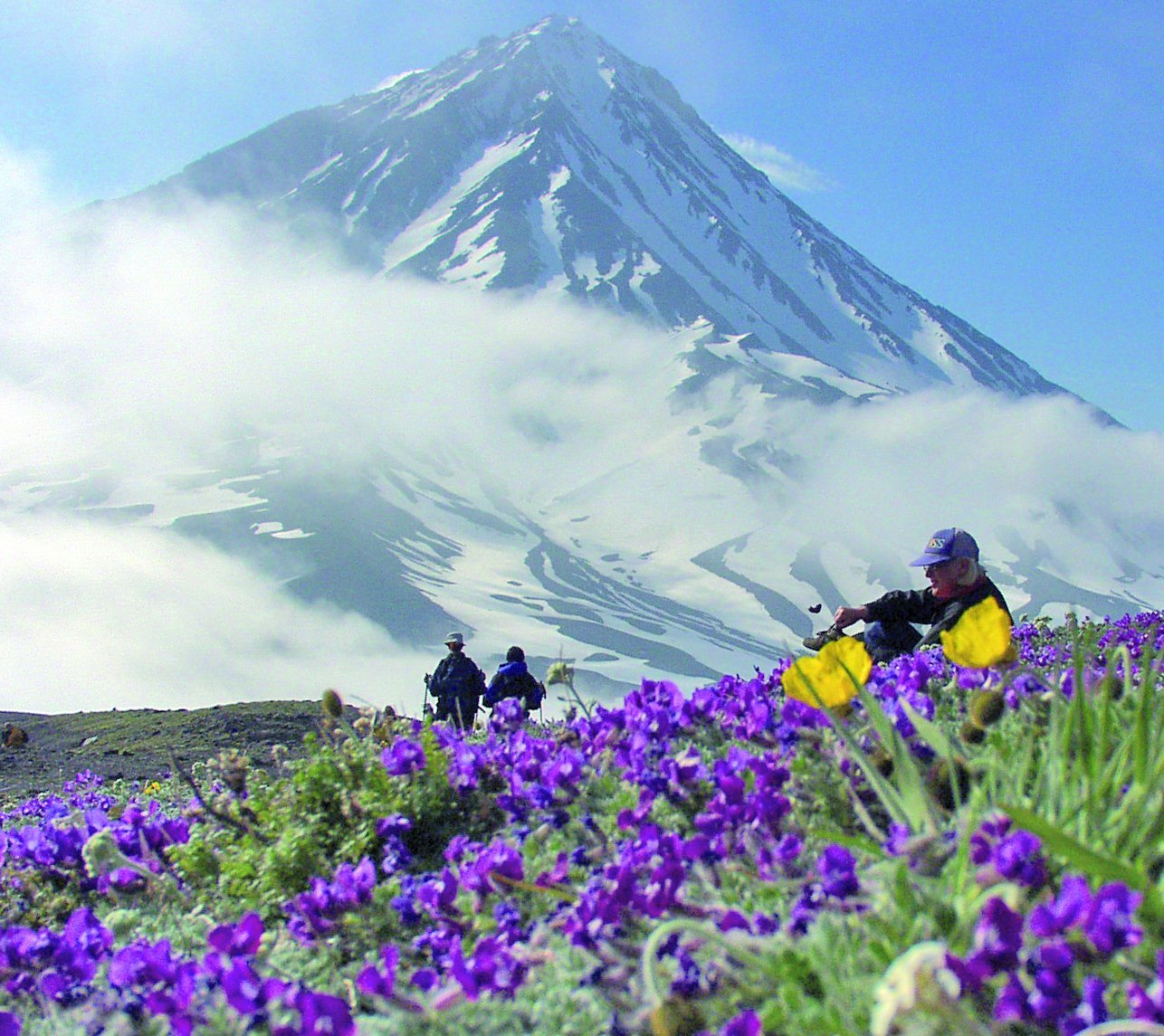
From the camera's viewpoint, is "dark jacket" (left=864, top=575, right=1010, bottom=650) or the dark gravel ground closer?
"dark jacket" (left=864, top=575, right=1010, bottom=650)

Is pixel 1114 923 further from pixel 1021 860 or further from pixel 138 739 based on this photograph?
pixel 138 739

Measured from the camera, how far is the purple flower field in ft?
5.48

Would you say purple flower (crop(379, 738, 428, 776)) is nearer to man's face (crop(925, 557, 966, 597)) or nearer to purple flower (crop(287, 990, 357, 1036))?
purple flower (crop(287, 990, 357, 1036))

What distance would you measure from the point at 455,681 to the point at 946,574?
7.61 meters

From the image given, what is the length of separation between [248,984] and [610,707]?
2.07 m

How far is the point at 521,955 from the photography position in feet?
7.18

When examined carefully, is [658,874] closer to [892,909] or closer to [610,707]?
[892,909]

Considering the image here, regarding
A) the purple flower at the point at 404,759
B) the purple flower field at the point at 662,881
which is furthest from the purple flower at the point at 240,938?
the purple flower at the point at 404,759

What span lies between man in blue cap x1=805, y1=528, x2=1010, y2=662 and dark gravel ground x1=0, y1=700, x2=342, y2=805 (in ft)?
30.1

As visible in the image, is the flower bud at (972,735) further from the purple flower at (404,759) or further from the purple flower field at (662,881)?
the purple flower at (404,759)

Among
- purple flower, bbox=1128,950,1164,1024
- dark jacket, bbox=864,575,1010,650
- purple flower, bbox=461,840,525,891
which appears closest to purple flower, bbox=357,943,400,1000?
purple flower, bbox=461,840,525,891

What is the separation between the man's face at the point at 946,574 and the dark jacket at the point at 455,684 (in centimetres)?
708

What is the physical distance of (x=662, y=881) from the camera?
226 centimetres

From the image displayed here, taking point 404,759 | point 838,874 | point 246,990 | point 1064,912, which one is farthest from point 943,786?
point 404,759
